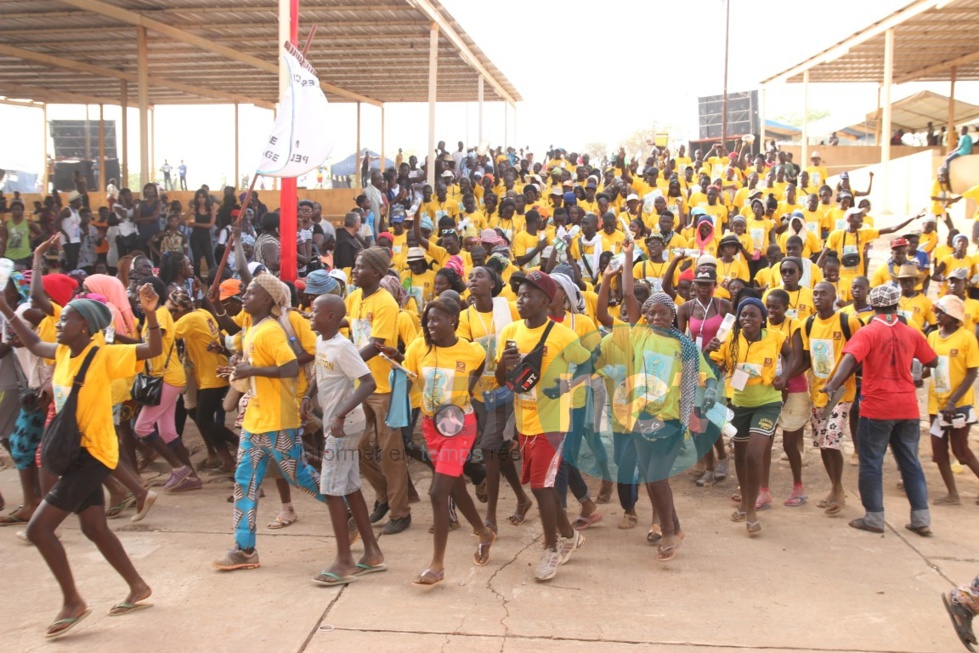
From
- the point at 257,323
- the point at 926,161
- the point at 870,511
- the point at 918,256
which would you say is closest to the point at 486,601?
the point at 257,323

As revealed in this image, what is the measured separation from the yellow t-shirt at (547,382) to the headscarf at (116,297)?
3194mm

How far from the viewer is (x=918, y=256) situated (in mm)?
10508

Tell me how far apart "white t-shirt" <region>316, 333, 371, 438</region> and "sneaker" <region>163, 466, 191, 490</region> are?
243 cm

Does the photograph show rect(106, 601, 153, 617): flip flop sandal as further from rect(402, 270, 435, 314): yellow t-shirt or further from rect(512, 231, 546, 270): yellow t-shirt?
rect(512, 231, 546, 270): yellow t-shirt

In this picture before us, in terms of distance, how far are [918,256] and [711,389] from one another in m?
5.74

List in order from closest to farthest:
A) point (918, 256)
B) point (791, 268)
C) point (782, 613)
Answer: point (782, 613) → point (791, 268) → point (918, 256)

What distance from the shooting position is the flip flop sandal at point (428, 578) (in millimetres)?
5117

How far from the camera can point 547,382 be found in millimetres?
5277

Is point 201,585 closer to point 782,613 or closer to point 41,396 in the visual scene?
point 41,396

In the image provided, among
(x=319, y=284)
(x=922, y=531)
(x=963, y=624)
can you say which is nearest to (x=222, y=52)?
(x=319, y=284)

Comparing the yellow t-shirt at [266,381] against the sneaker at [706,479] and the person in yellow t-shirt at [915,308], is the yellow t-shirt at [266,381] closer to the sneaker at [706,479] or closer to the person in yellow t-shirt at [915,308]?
the sneaker at [706,479]

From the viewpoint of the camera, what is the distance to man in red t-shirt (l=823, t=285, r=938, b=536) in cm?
614

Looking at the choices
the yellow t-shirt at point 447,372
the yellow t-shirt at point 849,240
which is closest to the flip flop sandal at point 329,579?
the yellow t-shirt at point 447,372

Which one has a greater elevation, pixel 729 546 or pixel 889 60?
pixel 889 60
